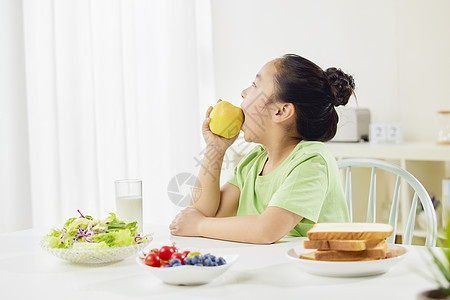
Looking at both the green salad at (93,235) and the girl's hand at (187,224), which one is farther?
the girl's hand at (187,224)

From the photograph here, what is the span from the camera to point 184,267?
94 cm

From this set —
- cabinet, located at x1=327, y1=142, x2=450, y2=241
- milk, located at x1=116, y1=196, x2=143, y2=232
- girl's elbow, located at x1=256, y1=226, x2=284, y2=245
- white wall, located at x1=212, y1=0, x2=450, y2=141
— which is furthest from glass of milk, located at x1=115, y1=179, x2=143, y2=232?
white wall, located at x1=212, y1=0, x2=450, y2=141

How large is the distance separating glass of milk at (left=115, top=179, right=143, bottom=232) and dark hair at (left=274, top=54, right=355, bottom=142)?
49cm

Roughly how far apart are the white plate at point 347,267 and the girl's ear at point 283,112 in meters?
0.62

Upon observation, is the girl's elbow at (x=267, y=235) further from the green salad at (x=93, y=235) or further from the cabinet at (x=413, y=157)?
the cabinet at (x=413, y=157)

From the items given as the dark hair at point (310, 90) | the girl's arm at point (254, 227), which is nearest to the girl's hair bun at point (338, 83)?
the dark hair at point (310, 90)

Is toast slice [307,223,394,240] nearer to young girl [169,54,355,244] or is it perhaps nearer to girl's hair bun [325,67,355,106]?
young girl [169,54,355,244]

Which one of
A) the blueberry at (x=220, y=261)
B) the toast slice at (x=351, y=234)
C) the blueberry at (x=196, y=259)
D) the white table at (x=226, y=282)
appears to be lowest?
the white table at (x=226, y=282)

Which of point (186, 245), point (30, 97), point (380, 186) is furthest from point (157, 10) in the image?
point (186, 245)

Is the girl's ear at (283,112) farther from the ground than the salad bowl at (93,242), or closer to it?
farther from the ground

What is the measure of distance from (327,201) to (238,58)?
256 centimetres

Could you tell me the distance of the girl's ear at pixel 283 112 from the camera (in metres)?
1.54

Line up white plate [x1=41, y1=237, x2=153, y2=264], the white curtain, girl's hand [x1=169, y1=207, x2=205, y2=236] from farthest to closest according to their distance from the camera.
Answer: the white curtain
girl's hand [x1=169, y1=207, x2=205, y2=236]
white plate [x1=41, y1=237, x2=153, y2=264]

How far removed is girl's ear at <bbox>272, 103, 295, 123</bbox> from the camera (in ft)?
5.04
